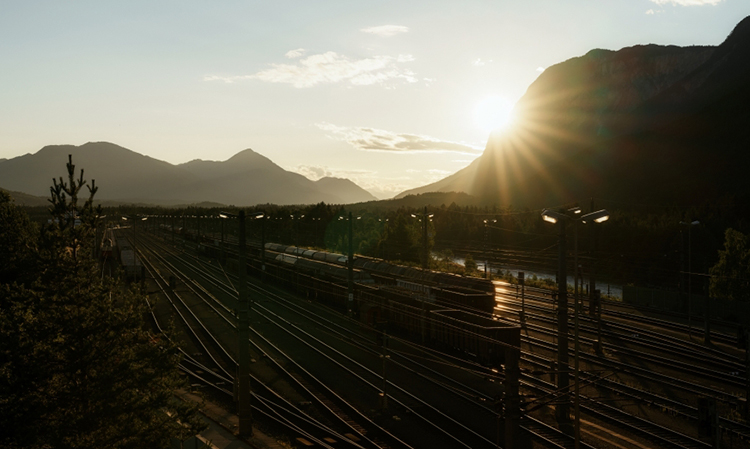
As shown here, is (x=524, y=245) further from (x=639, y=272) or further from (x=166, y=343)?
(x=166, y=343)

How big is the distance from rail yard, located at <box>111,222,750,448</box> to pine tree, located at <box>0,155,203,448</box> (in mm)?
1982

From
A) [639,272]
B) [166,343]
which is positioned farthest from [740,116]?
[166,343]

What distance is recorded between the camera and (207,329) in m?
39.3

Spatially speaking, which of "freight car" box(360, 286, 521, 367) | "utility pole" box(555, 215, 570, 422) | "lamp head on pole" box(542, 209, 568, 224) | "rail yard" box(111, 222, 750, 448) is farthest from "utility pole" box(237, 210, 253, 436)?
"utility pole" box(555, 215, 570, 422)

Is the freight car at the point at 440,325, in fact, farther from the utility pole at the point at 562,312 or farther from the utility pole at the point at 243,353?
the utility pole at the point at 243,353

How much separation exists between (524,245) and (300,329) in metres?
57.1

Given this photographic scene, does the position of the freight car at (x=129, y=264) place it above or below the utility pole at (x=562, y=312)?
below

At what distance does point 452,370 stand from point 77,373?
18.6 meters

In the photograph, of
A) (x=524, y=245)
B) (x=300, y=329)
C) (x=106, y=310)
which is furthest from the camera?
(x=524, y=245)

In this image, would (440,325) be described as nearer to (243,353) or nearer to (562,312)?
(562,312)

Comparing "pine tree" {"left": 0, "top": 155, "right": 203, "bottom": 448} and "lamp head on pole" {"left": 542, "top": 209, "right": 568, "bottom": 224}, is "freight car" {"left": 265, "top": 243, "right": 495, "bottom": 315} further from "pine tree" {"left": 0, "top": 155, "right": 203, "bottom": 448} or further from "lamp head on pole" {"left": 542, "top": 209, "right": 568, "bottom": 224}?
"pine tree" {"left": 0, "top": 155, "right": 203, "bottom": 448}

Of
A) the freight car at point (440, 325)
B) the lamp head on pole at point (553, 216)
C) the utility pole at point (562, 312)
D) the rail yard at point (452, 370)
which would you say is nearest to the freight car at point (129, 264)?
the rail yard at point (452, 370)

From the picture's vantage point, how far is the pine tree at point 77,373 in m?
13.4

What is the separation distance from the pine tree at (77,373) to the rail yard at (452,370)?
→ 1.98 metres
